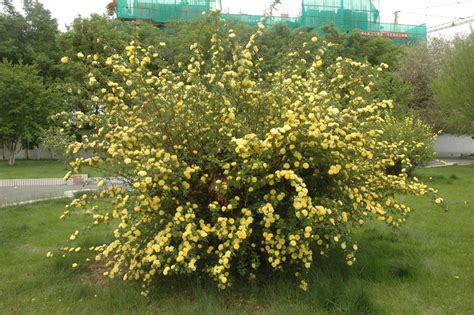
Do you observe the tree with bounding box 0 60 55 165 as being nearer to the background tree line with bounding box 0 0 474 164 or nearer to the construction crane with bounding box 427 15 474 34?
the background tree line with bounding box 0 0 474 164

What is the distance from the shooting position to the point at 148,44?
2084cm

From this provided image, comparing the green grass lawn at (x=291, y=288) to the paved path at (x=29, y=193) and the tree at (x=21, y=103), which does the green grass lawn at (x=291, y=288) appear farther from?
the tree at (x=21, y=103)

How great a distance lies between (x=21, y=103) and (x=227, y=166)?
77.3 feet

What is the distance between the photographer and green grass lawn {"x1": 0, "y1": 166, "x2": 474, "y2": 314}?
3842 millimetres

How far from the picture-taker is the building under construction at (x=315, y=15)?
4041cm

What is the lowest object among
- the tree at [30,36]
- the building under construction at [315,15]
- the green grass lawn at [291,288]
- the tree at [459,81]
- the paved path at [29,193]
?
the paved path at [29,193]

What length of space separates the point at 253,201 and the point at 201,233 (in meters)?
0.66

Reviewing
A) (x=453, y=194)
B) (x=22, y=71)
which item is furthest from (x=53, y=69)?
(x=453, y=194)

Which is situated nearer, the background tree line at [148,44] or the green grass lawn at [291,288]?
the green grass lawn at [291,288]

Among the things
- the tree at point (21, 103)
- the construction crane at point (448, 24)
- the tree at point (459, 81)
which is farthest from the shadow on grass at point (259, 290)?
the construction crane at point (448, 24)

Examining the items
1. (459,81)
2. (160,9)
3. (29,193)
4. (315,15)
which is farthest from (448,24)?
(29,193)

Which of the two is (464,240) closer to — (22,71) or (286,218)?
(286,218)

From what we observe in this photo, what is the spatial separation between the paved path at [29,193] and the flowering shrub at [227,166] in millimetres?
6437

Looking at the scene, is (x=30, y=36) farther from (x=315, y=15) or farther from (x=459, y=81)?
(x=459, y=81)
